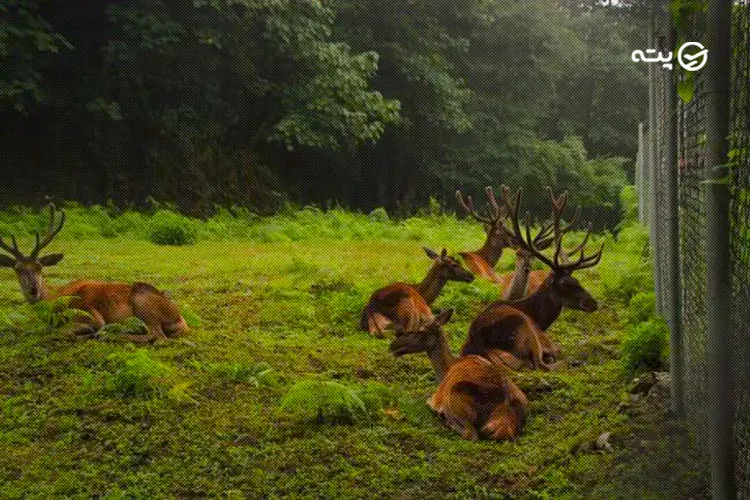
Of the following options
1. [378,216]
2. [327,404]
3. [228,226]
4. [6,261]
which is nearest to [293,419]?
[327,404]

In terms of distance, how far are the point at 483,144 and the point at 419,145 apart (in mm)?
2020

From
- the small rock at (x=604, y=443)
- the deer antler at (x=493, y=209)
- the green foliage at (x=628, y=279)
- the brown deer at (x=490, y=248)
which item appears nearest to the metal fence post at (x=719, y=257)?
the small rock at (x=604, y=443)

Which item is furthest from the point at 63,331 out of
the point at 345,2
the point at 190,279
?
the point at 345,2

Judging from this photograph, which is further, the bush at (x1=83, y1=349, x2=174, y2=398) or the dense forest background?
the dense forest background

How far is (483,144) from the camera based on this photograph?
3316 centimetres

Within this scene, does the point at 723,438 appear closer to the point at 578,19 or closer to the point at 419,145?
the point at 419,145

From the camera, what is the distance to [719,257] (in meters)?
3.64

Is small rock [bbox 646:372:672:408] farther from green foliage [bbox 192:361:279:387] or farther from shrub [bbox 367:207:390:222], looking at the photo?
shrub [bbox 367:207:390:222]

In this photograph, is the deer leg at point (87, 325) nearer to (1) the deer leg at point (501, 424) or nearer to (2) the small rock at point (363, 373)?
(2) the small rock at point (363, 373)

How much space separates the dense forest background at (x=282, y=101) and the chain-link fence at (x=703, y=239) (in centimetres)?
1705

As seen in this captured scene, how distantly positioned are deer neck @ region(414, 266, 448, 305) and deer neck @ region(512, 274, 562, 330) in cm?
159

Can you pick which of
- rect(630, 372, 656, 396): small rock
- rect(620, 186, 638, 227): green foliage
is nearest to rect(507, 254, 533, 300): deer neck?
rect(630, 372, 656, 396): small rock

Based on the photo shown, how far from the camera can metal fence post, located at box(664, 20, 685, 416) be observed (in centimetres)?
569

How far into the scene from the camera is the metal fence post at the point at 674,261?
Answer: 5.69 metres
